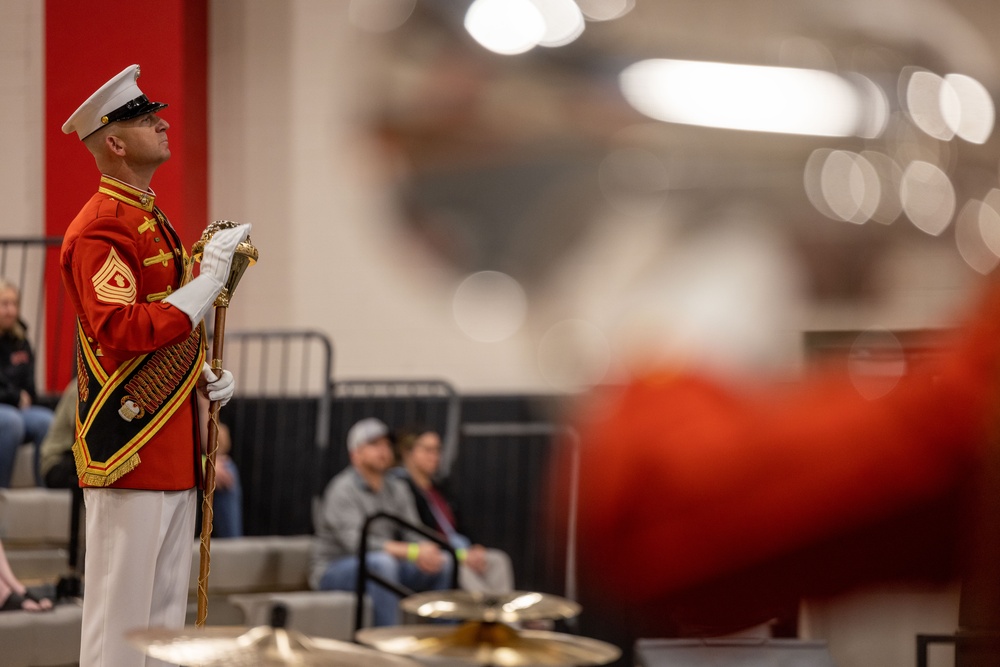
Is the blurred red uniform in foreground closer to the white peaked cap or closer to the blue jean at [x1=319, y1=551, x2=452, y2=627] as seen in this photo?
the white peaked cap

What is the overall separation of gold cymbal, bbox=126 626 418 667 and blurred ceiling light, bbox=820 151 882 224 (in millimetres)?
598

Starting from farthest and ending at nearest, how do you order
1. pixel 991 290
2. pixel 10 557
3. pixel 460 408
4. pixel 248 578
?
pixel 460 408 < pixel 248 578 < pixel 10 557 < pixel 991 290

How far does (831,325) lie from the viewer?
582 millimetres

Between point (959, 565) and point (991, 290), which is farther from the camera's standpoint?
point (959, 565)

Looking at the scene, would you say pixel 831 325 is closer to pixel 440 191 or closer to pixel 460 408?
pixel 440 191

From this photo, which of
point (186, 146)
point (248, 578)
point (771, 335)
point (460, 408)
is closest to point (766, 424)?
point (771, 335)

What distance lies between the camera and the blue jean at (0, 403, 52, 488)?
286cm

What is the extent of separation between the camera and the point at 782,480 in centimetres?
66

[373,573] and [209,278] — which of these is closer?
[209,278]

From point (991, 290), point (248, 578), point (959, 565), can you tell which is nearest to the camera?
point (991, 290)

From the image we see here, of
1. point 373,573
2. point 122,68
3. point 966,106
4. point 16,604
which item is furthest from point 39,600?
point 966,106

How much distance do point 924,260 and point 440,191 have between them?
0.27 meters

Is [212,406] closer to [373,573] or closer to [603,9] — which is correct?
[603,9]

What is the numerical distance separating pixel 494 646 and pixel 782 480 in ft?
2.66
